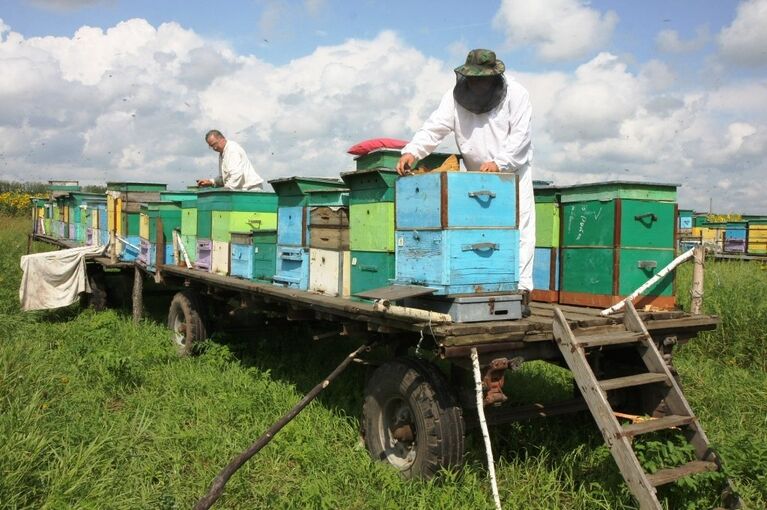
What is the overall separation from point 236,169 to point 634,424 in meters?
6.83

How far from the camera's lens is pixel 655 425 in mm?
3479

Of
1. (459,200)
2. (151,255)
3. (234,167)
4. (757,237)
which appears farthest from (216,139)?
(757,237)

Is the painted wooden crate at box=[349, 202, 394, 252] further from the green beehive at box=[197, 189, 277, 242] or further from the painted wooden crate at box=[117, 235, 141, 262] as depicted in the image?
the painted wooden crate at box=[117, 235, 141, 262]

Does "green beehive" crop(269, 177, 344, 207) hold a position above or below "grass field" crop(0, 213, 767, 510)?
above

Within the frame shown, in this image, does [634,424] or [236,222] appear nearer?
[634,424]

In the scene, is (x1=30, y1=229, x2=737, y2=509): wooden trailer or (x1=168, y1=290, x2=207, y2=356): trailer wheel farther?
(x1=168, y1=290, x2=207, y2=356): trailer wheel

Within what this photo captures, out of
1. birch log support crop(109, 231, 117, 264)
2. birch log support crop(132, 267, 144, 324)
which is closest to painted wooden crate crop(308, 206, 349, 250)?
birch log support crop(132, 267, 144, 324)

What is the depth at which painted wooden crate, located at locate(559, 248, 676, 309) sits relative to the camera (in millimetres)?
4645

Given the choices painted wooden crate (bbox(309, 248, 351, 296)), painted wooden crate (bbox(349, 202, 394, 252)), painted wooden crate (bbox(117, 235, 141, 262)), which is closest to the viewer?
painted wooden crate (bbox(349, 202, 394, 252))

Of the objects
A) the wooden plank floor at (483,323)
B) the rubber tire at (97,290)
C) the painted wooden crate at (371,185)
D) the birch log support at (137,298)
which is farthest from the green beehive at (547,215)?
the rubber tire at (97,290)

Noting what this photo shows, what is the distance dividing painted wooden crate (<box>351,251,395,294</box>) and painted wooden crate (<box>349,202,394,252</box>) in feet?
0.16

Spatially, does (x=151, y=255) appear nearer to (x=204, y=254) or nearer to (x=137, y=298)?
(x=137, y=298)

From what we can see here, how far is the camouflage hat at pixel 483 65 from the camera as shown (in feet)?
13.9

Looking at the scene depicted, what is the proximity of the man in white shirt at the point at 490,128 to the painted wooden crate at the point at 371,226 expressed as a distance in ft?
1.29
